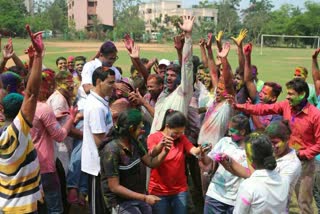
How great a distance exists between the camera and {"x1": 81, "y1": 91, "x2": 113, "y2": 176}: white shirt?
437 centimetres

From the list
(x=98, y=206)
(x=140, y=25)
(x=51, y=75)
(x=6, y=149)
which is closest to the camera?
(x=6, y=149)

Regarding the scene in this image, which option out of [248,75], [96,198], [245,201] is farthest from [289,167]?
[248,75]

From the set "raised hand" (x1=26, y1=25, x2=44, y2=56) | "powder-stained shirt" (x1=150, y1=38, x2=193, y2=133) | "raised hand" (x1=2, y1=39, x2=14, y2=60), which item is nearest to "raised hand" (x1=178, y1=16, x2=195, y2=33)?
"powder-stained shirt" (x1=150, y1=38, x2=193, y2=133)

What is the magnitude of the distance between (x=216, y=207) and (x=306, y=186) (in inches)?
60.2

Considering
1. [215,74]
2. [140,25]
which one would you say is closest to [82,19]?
[140,25]

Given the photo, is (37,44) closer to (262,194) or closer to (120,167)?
(120,167)

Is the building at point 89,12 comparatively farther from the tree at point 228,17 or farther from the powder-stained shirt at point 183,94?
the powder-stained shirt at point 183,94

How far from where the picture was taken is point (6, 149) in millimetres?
3424

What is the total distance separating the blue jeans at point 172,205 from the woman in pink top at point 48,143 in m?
1.19

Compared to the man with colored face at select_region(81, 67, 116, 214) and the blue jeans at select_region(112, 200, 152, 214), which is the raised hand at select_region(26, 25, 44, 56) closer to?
the man with colored face at select_region(81, 67, 116, 214)

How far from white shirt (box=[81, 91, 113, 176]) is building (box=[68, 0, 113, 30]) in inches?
3741

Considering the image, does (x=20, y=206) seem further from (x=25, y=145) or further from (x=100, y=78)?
(x=100, y=78)

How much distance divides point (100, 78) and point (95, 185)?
1199mm

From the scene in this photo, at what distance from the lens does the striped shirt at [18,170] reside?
341 centimetres
